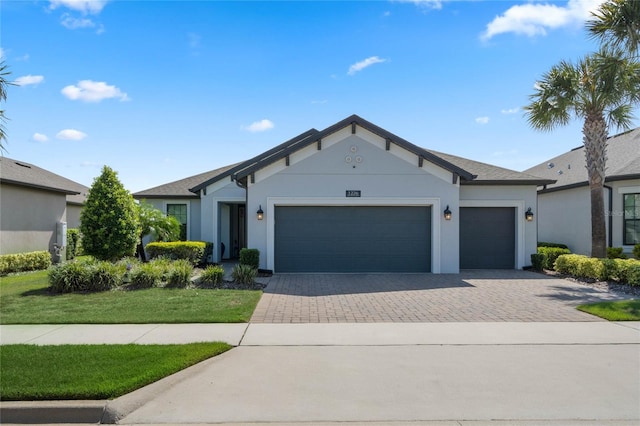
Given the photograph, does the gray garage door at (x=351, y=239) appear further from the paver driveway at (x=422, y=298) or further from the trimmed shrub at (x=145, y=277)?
the trimmed shrub at (x=145, y=277)

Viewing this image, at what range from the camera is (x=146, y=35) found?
12.1 meters

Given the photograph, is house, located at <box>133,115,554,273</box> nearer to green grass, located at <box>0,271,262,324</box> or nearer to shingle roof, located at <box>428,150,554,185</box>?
shingle roof, located at <box>428,150,554,185</box>

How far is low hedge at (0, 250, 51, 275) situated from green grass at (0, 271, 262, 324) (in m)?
4.17

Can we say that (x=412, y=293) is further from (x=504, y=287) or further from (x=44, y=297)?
(x=44, y=297)

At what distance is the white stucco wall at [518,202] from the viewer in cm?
1591

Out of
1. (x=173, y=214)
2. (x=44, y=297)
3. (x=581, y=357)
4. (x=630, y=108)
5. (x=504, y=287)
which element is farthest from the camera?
(x=173, y=214)

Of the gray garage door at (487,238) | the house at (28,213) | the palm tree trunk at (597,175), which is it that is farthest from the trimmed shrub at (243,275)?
the palm tree trunk at (597,175)

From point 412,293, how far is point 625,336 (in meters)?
4.88

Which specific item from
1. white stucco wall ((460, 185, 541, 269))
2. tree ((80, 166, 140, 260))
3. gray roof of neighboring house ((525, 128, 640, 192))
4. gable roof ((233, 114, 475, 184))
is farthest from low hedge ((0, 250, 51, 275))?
gray roof of neighboring house ((525, 128, 640, 192))

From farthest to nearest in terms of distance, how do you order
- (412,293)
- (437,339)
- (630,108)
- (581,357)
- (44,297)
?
(630,108)
(412,293)
(44,297)
(437,339)
(581,357)

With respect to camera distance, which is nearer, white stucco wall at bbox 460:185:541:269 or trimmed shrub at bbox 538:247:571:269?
trimmed shrub at bbox 538:247:571:269

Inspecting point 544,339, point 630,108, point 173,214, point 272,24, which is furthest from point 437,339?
point 173,214

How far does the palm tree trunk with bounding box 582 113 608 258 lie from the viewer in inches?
548

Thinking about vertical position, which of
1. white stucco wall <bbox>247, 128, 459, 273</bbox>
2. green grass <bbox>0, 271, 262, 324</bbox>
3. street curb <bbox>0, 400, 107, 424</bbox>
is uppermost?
white stucco wall <bbox>247, 128, 459, 273</bbox>
